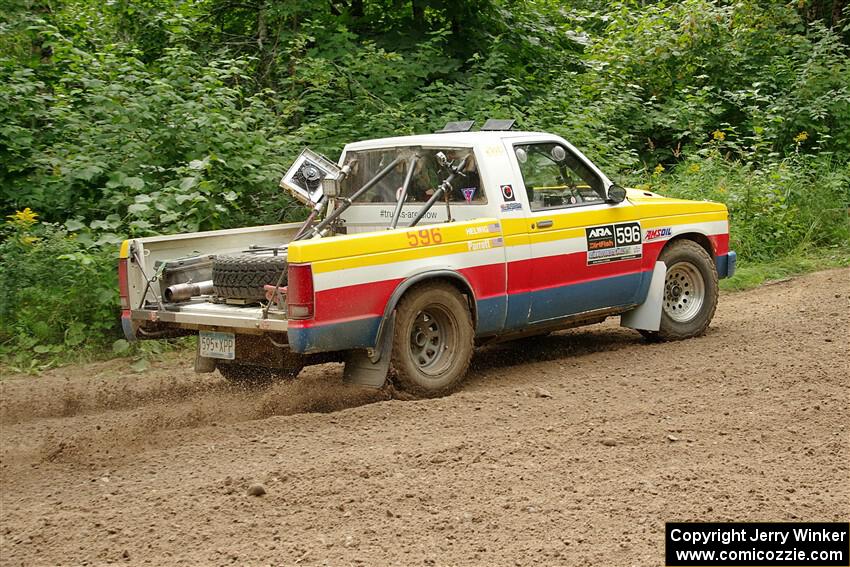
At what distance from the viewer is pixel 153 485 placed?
549 centimetres

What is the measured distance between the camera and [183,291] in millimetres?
7598

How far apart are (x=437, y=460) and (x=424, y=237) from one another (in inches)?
77.0

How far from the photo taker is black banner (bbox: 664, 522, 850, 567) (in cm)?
434

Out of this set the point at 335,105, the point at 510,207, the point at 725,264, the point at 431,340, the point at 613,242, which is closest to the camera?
the point at 431,340

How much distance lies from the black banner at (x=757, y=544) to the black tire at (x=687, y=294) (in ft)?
14.8

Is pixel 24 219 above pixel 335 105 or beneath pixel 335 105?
beneath

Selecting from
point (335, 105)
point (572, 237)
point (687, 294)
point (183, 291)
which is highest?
point (335, 105)

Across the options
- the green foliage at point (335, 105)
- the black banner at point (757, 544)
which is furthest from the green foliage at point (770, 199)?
the black banner at point (757, 544)

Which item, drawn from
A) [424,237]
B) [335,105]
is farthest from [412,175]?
[335,105]

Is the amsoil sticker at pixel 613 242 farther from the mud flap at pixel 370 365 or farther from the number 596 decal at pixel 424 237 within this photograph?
the mud flap at pixel 370 365

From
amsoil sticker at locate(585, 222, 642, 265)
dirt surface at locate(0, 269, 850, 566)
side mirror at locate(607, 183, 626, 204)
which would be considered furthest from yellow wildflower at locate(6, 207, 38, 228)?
side mirror at locate(607, 183, 626, 204)

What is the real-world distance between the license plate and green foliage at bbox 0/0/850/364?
7.35ft

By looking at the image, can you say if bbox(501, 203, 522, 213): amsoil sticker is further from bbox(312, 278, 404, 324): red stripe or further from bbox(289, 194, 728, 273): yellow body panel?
bbox(312, 278, 404, 324): red stripe

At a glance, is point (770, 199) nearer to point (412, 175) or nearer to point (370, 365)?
point (412, 175)
